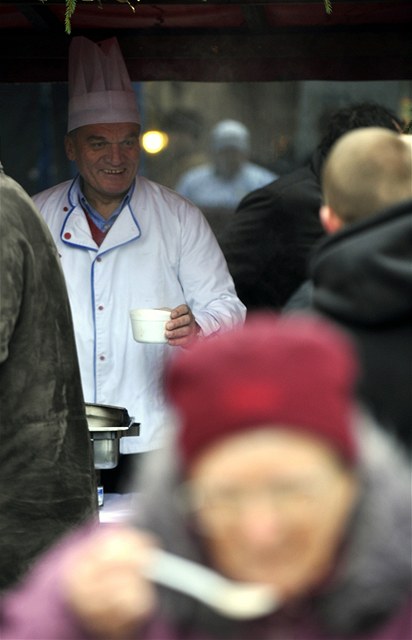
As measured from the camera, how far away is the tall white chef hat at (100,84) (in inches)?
195

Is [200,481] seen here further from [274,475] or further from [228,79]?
[228,79]

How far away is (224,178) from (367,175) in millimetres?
3551

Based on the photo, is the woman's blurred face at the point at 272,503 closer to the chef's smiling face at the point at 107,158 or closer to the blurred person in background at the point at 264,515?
the blurred person in background at the point at 264,515

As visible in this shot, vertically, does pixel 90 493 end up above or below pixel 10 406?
below

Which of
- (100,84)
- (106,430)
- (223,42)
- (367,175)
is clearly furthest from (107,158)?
(367,175)

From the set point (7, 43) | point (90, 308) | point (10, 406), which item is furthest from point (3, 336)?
point (7, 43)

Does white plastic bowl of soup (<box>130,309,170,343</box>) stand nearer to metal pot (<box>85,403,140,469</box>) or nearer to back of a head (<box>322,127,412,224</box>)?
metal pot (<box>85,403,140,469</box>)

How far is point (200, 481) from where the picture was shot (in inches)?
59.6

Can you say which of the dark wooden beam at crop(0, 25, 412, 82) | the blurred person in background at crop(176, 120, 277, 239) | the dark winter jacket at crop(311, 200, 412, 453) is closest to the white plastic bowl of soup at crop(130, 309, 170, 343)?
the blurred person in background at crop(176, 120, 277, 239)

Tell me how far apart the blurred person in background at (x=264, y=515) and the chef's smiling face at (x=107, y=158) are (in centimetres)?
333

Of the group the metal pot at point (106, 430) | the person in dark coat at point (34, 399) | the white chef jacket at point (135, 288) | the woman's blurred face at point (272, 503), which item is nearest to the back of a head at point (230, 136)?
the white chef jacket at point (135, 288)

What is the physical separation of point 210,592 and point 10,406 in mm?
2073

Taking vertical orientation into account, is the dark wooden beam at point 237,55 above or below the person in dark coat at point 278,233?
above

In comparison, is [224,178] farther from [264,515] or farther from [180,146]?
[264,515]
